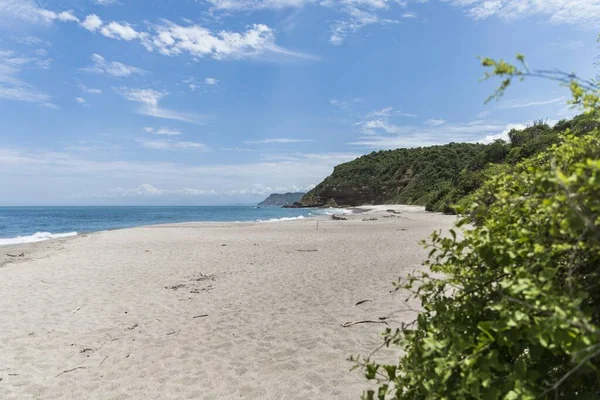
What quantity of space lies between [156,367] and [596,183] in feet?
18.4

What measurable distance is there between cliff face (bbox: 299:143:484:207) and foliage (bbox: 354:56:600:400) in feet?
234

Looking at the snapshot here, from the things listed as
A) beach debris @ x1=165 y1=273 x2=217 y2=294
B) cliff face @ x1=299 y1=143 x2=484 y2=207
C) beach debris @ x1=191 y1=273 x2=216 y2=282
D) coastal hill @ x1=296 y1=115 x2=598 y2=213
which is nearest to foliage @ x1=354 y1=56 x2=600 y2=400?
beach debris @ x1=165 y1=273 x2=217 y2=294

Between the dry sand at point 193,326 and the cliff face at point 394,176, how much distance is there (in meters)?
64.6

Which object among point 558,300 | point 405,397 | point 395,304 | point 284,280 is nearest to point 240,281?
point 284,280

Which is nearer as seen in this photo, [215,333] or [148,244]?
[215,333]

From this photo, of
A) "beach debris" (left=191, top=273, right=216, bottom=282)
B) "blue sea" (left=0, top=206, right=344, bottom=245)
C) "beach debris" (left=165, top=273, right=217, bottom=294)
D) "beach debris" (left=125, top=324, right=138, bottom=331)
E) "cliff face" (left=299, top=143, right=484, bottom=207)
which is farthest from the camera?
"cliff face" (left=299, top=143, right=484, bottom=207)

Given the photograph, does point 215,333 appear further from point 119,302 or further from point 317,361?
point 119,302

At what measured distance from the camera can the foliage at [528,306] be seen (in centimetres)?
153

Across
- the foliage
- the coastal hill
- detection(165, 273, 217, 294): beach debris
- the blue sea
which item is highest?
the coastal hill

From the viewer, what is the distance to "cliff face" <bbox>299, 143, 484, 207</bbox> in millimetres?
83562

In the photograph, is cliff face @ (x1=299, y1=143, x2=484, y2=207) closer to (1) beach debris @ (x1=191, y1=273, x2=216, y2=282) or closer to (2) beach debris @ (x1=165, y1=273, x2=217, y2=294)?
(1) beach debris @ (x1=191, y1=273, x2=216, y2=282)

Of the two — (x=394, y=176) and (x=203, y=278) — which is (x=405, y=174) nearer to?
(x=394, y=176)

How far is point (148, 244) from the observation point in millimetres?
18969

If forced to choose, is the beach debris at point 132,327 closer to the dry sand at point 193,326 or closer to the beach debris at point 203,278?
the dry sand at point 193,326
